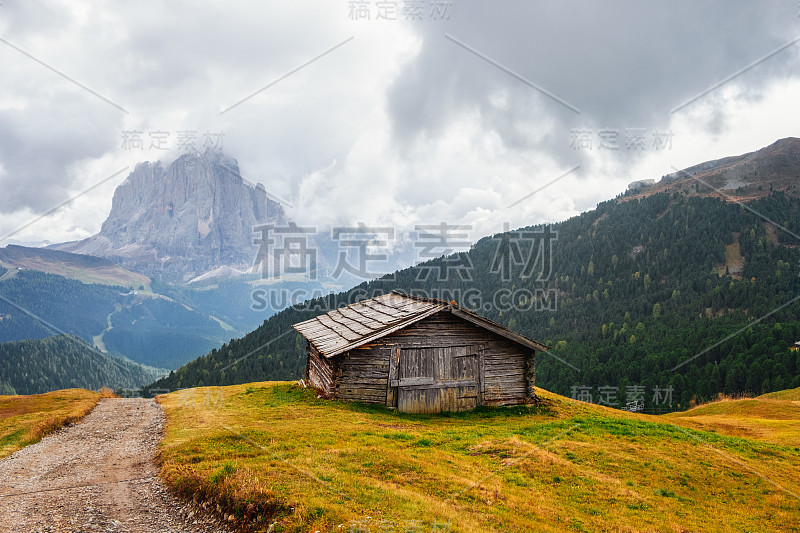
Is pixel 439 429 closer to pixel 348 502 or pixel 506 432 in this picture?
pixel 506 432

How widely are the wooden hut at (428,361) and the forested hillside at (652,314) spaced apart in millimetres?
75583

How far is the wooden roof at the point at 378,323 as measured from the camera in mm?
23756

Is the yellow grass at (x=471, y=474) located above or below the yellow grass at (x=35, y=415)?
above

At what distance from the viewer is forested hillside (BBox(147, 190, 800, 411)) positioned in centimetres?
9388

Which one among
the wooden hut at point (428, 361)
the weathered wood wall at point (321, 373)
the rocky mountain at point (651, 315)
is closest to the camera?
the wooden hut at point (428, 361)

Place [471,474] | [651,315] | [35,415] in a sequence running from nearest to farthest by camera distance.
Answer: [471,474] < [35,415] < [651,315]

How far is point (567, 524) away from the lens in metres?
10.2

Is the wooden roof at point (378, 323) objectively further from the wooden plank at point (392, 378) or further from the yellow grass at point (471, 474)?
the yellow grass at point (471, 474)

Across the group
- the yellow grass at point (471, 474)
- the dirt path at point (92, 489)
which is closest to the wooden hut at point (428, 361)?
the yellow grass at point (471, 474)

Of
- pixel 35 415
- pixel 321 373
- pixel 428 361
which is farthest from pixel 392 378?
pixel 35 415

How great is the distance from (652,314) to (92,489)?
563 ft

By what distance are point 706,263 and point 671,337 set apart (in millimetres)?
77257

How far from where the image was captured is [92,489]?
11.7 m

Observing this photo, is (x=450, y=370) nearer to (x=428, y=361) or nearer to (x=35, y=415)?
(x=428, y=361)
